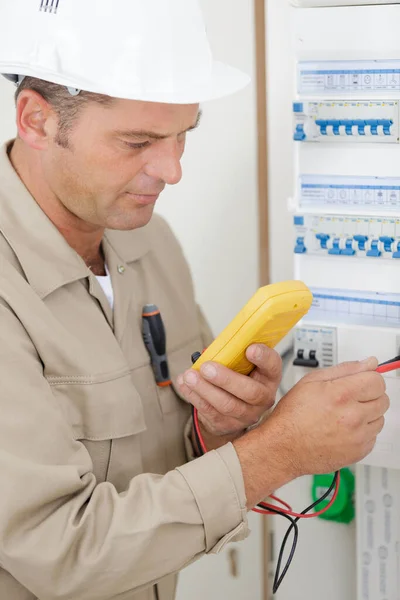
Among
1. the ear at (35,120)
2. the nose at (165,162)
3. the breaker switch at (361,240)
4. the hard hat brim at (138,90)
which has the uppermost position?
the hard hat brim at (138,90)

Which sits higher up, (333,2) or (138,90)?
(333,2)

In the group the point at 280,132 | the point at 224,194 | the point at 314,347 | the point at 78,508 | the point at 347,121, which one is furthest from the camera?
the point at 224,194

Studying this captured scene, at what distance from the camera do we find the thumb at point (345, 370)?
Result: 116 centimetres

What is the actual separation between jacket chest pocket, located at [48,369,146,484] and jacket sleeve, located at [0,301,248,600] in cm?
9

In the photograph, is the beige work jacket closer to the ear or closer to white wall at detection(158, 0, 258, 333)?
the ear

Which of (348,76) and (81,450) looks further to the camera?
(348,76)

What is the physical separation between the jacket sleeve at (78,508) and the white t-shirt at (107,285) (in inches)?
9.5

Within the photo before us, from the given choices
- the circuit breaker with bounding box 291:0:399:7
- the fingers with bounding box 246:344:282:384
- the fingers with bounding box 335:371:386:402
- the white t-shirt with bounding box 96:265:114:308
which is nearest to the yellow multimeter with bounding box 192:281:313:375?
the fingers with bounding box 246:344:282:384

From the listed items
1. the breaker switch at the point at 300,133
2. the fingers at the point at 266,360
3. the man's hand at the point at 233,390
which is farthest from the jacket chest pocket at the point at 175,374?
the breaker switch at the point at 300,133

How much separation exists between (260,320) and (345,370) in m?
0.15

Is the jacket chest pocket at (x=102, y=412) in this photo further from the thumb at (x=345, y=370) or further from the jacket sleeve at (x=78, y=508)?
the thumb at (x=345, y=370)

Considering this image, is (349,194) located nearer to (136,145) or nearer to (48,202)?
(136,145)

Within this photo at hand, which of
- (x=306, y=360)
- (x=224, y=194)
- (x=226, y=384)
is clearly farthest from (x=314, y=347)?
(x=224, y=194)

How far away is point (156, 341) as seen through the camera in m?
1.36
